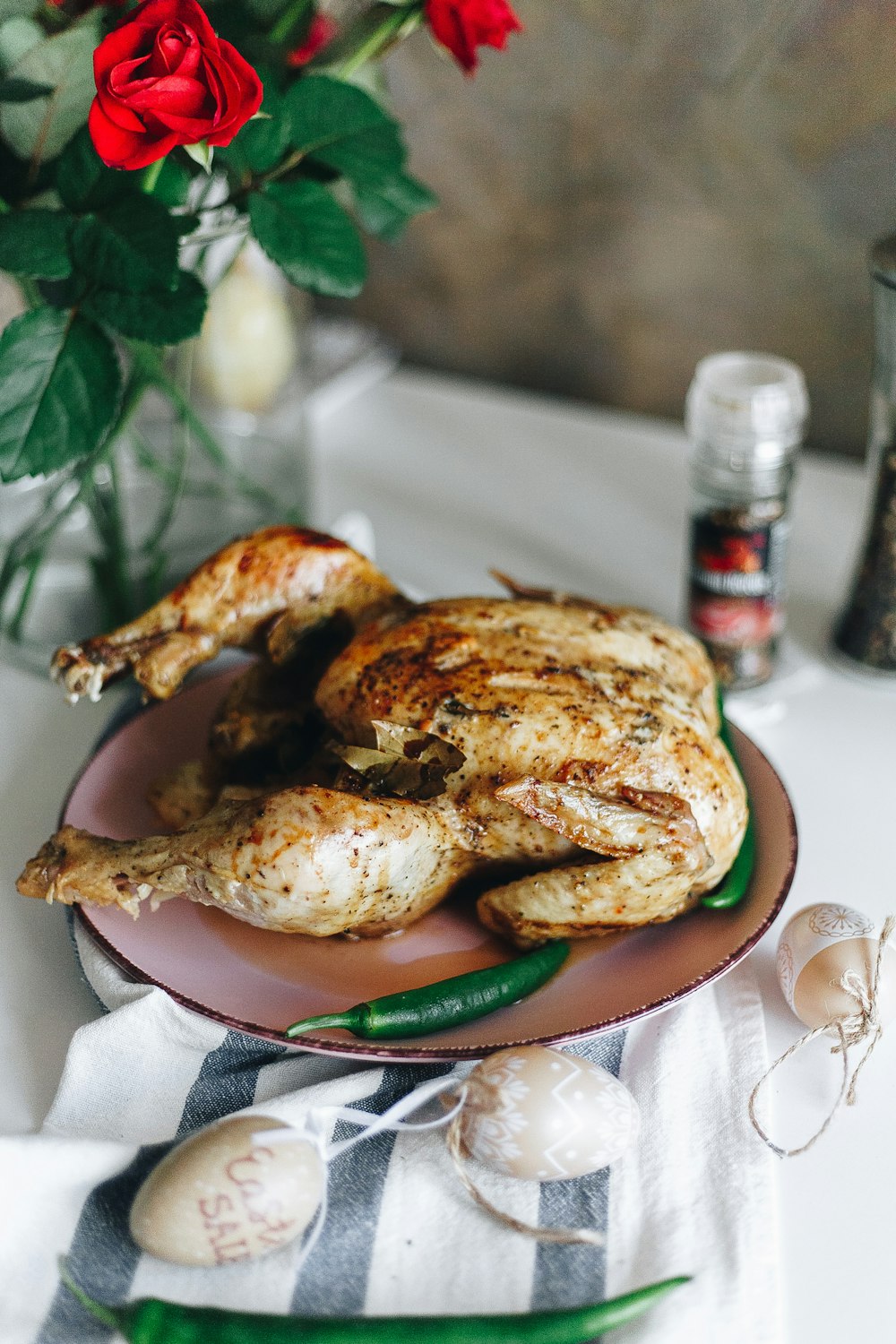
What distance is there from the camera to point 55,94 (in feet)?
2.69

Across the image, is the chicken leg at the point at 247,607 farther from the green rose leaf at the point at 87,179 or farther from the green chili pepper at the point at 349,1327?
the green chili pepper at the point at 349,1327

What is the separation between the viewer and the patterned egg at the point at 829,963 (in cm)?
74

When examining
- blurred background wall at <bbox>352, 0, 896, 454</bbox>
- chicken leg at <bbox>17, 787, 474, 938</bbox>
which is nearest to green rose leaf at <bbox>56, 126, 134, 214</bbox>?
chicken leg at <bbox>17, 787, 474, 938</bbox>

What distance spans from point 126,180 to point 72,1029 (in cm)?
59

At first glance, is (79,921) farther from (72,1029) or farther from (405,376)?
(405,376)

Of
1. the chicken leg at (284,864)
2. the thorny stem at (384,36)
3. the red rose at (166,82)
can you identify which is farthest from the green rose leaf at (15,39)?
the chicken leg at (284,864)

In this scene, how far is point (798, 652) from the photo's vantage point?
4.05 ft

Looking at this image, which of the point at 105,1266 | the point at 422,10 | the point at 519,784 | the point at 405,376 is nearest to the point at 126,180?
the point at 422,10

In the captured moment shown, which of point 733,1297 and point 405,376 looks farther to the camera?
point 405,376

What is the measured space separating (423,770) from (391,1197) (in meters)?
0.27

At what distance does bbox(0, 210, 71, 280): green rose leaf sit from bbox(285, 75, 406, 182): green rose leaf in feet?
0.64

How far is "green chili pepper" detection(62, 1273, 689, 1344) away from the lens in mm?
578


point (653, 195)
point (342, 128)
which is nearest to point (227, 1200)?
point (342, 128)

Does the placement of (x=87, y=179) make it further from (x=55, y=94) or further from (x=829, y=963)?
(x=829, y=963)
